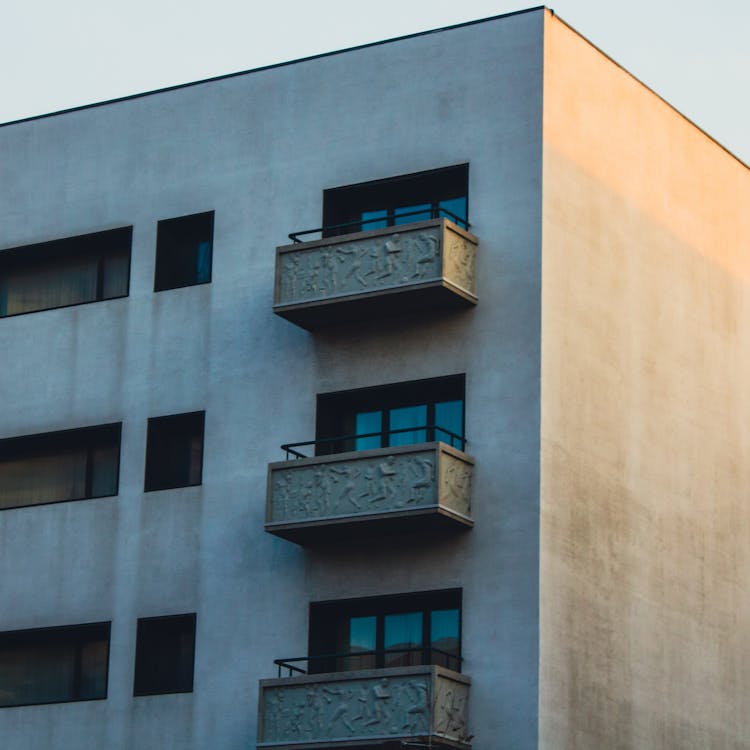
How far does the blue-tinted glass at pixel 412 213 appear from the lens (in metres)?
39.2

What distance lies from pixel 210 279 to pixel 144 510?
454 centimetres

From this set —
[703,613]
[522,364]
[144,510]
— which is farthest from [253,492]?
[703,613]

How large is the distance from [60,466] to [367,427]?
21.5ft

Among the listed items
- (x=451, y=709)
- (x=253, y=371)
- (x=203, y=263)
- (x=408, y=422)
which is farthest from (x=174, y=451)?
(x=451, y=709)

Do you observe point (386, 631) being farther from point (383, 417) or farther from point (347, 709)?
point (383, 417)

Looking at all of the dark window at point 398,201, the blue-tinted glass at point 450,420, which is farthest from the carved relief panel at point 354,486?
the dark window at point 398,201

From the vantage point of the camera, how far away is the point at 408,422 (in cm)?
3856

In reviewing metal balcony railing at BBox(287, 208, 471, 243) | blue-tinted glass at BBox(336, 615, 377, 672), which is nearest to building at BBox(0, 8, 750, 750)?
blue-tinted glass at BBox(336, 615, 377, 672)

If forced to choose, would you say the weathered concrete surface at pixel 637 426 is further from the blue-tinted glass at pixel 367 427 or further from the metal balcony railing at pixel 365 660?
the blue-tinted glass at pixel 367 427

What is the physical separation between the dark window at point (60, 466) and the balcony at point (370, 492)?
14.9 feet

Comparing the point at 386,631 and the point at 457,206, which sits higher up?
the point at 457,206

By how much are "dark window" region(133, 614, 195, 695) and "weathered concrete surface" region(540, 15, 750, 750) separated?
6936 millimetres

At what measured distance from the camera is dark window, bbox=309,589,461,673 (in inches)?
1443

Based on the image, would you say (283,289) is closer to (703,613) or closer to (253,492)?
(253,492)
